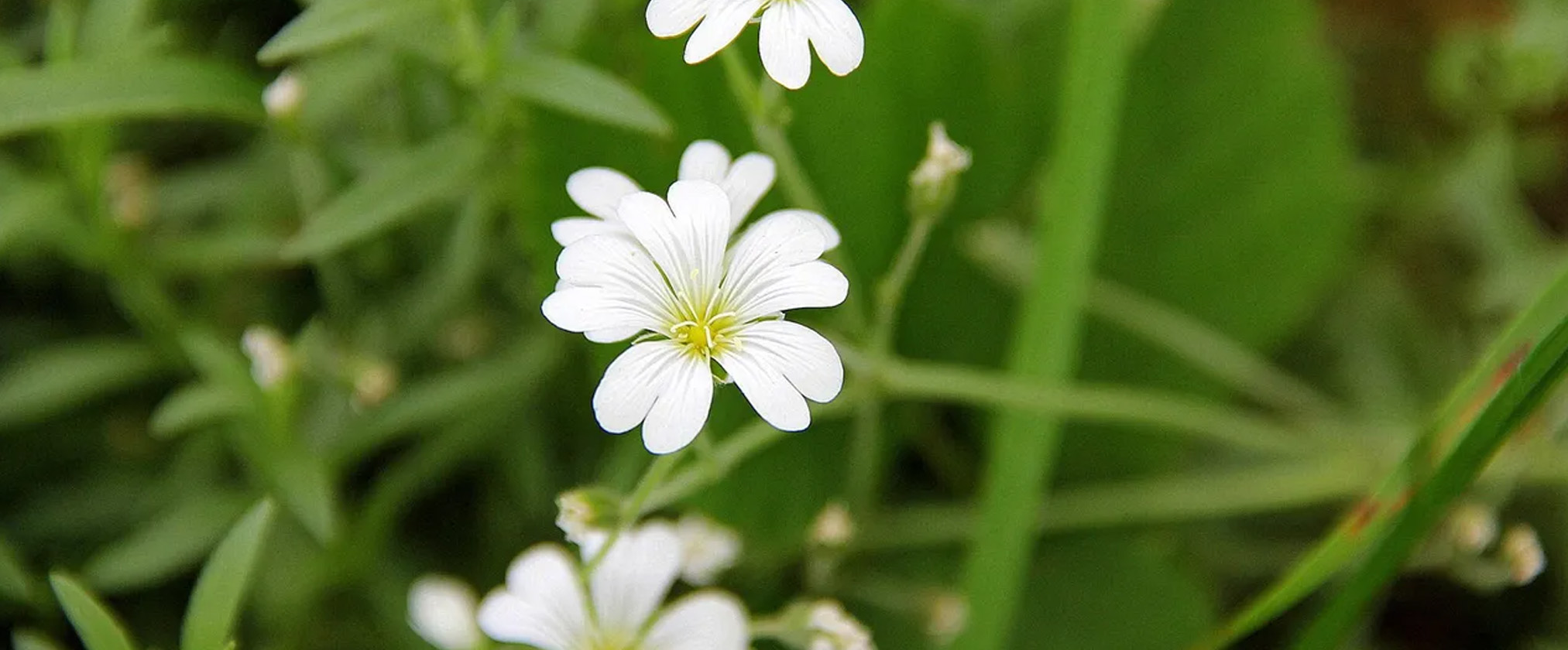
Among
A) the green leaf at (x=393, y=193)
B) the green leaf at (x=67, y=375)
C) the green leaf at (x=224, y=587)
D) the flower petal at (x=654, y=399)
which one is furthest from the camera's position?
the green leaf at (x=67, y=375)

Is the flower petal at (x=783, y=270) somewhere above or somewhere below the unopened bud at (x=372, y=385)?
below

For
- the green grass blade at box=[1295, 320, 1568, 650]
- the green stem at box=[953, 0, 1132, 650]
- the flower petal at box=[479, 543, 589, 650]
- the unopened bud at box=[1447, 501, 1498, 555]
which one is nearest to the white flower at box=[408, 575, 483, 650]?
the flower petal at box=[479, 543, 589, 650]

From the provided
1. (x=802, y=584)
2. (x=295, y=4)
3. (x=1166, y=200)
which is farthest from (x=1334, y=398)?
(x=295, y=4)

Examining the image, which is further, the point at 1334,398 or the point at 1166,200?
the point at 1334,398

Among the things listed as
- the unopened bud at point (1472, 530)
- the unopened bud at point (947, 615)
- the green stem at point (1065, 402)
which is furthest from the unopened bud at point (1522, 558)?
the unopened bud at point (947, 615)

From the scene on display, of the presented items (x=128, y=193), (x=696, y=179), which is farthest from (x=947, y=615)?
(x=128, y=193)

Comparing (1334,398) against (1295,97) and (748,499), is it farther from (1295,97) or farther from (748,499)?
(748,499)

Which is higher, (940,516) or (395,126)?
(395,126)

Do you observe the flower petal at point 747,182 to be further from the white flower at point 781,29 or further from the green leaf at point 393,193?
the green leaf at point 393,193
